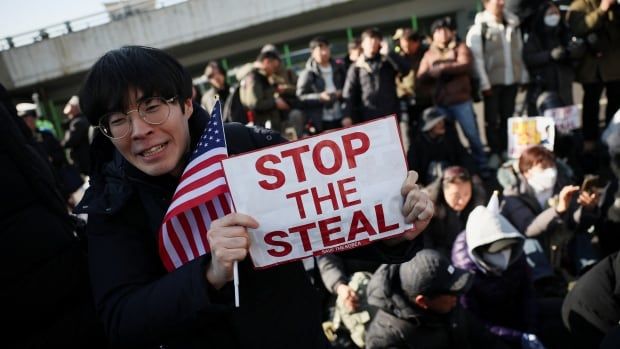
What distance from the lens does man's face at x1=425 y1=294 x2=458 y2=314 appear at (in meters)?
2.38

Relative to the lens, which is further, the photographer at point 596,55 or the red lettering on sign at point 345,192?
the photographer at point 596,55

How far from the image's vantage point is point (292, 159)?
128cm

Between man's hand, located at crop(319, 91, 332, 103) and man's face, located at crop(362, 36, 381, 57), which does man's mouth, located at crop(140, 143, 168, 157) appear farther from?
man's hand, located at crop(319, 91, 332, 103)

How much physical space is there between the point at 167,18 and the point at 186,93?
702 inches

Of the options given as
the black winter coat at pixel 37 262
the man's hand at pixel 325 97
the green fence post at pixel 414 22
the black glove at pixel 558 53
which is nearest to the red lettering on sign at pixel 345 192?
the black winter coat at pixel 37 262

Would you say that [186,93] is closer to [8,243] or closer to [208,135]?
[208,135]

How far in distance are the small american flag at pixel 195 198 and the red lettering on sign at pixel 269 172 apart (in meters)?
0.11

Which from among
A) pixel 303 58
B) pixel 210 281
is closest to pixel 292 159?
pixel 210 281

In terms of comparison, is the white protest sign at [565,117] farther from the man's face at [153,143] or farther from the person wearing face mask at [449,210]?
the man's face at [153,143]

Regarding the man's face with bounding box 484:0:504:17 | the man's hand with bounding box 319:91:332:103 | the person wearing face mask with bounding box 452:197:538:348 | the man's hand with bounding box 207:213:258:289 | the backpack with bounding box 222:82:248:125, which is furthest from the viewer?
the man's hand with bounding box 319:91:332:103

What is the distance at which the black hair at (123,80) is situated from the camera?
1.24m

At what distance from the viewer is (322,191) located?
4.29 feet

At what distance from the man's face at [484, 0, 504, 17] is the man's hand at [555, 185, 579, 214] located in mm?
2875

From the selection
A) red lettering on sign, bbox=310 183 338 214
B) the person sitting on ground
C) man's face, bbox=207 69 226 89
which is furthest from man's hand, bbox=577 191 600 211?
man's face, bbox=207 69 226 89
